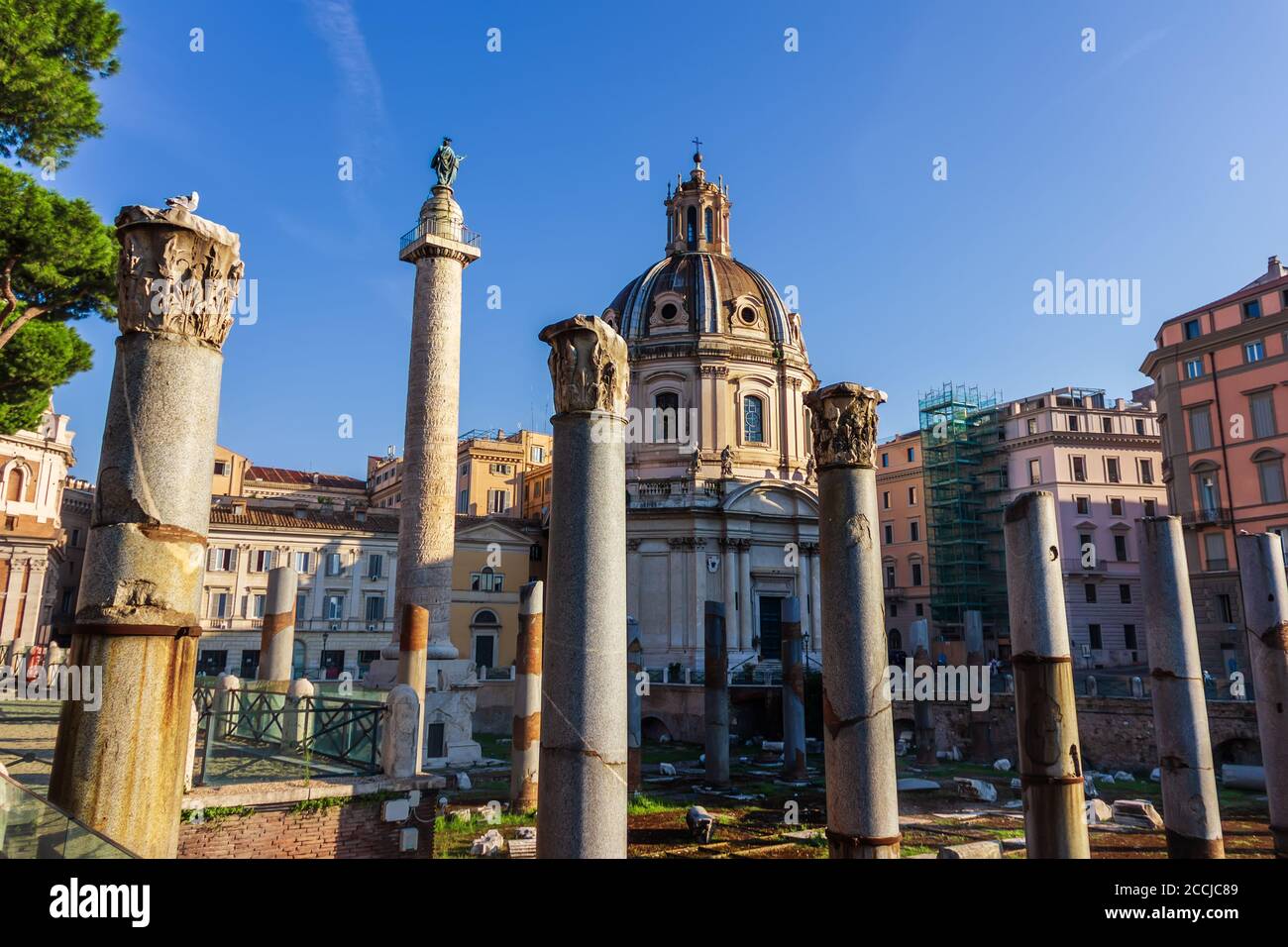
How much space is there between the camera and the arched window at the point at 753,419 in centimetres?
3725

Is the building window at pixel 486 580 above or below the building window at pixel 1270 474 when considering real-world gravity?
below

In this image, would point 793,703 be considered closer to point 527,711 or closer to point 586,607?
point 527,711

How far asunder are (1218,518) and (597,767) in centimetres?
3063

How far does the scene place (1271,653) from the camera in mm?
10414

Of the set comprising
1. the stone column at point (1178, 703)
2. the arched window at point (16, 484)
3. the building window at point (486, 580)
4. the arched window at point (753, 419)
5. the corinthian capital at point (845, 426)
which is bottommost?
the stone column at point (1178, 703)

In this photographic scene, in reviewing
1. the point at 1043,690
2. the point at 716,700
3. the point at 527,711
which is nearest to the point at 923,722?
the point at 716,700

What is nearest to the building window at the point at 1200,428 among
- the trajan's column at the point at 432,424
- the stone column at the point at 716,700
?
the stone column at the point at 716,700

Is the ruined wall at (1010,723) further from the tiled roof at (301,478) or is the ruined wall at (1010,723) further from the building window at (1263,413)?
the tiled roof at (301,478)

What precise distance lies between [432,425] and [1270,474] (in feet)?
85.4

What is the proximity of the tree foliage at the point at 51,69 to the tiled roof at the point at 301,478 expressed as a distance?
42.6 metres

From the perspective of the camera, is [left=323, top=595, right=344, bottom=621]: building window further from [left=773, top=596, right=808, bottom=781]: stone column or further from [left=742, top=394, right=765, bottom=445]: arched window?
[left=773, top=596, right=808, bottom=781]: stone column
